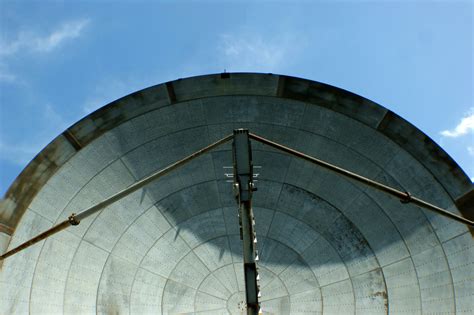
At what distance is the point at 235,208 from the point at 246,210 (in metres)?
7.83

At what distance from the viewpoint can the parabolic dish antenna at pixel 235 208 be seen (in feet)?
57.1

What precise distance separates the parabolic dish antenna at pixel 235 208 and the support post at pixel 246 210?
695cm

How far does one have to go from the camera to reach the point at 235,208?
1958 centimetres

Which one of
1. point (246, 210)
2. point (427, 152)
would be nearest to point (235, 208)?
point (246, 210)

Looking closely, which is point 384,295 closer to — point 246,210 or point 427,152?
point 427,152

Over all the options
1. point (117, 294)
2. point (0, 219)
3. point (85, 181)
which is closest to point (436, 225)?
point (117, 294)

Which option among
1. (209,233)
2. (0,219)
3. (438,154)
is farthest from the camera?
(209,233)

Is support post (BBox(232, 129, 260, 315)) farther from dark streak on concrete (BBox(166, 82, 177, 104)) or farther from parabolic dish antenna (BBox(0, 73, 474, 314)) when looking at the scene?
dark streak on concrete (BBox(166, 82, 177, 104))

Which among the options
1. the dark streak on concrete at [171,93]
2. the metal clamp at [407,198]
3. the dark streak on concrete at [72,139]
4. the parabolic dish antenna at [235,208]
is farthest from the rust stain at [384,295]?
the dark streak on concrete at [72,139]

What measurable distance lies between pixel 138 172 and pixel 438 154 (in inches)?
514

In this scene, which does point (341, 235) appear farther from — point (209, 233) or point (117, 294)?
point (117, 294)

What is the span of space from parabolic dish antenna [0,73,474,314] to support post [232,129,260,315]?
695 centimetres

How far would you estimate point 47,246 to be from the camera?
55.8 ft

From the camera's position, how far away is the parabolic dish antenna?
17.4 metres
